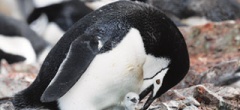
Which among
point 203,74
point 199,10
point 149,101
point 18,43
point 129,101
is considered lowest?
point 199,10

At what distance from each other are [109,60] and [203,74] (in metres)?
2.31

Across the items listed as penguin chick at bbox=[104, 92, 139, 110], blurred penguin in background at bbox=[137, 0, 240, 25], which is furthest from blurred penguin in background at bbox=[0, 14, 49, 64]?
penguin chick at bbox=[104, 92, 139, 110]

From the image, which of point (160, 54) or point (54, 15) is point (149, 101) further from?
point (54, 15)

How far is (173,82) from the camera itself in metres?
4.24

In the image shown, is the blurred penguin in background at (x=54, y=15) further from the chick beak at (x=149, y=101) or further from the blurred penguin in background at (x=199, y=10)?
the chick beak at (x=149, y=101)

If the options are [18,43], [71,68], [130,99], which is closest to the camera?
[71,68]

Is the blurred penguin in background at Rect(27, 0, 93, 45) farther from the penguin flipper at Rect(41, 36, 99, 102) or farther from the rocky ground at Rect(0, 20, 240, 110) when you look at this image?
the penguin flipper at Rect(41, 36, 99, 102)

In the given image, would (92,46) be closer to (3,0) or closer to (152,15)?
(152,15)

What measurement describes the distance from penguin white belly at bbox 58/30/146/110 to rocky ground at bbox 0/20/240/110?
1.31 feet

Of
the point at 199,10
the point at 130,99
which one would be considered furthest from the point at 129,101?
the point at 199,10

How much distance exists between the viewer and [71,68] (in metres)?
3.75

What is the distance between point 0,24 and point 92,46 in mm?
5188

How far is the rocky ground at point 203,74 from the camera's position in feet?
14.5

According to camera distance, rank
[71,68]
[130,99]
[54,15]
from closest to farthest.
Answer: [71,68] → [130,99] → [54,15]
